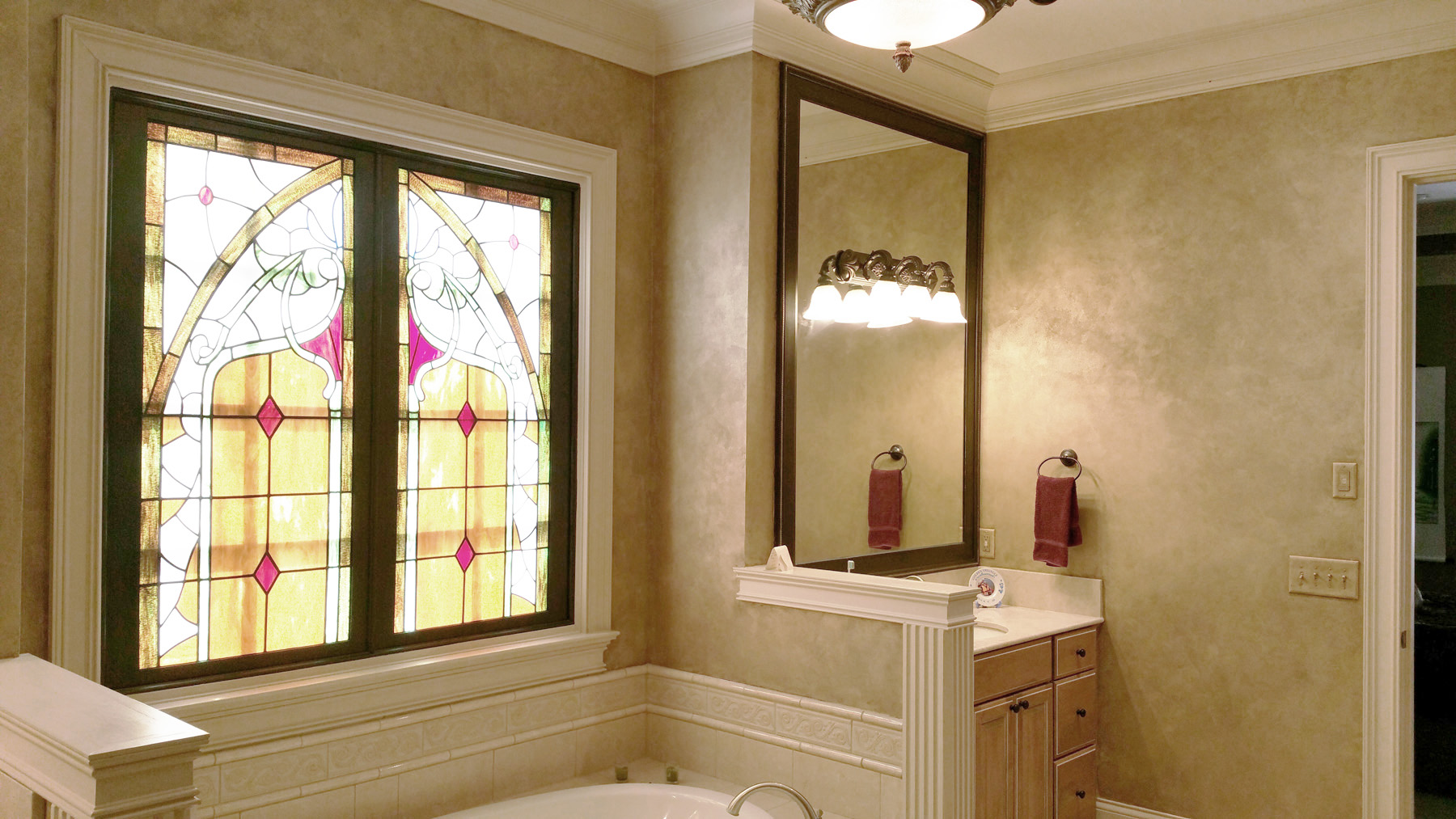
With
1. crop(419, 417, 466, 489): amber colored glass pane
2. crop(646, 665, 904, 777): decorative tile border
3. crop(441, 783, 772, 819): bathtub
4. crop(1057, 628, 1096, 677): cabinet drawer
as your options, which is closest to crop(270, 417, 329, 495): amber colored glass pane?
crop(419, 417, 466, 489): amber colored glass pane

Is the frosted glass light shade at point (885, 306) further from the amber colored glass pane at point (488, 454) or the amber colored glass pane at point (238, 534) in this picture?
the amber colored glass pane at point (238, 534)

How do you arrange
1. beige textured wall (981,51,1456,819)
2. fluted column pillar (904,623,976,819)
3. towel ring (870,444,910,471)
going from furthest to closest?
towel ring (870,444,910,471), beige textured wall (981,51,1456,819), fluted column pillar (904,623,976,819)

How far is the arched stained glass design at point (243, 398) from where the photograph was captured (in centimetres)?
229

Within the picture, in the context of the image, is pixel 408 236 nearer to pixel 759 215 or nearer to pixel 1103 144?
pixel 759 215

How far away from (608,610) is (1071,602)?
5.28ft

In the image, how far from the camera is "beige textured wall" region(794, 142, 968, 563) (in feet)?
10.5

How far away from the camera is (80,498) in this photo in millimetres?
2113

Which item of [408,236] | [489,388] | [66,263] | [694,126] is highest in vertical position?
[694,126]

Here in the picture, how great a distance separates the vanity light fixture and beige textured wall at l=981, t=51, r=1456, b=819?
0.36 m

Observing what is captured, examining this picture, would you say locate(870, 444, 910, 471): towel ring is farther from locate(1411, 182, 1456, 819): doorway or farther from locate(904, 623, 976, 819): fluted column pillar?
locate(1411, 182, 1456, 819): doorway

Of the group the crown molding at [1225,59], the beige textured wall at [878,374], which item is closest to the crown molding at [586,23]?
the beige textured wall at [878,374]

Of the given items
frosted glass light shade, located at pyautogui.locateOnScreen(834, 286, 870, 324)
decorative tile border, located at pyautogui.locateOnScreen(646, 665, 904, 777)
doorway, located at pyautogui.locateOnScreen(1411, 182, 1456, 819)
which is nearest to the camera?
decorative tile border, located at pyautogui.locateOnScreen(646, 665, 904, 777)

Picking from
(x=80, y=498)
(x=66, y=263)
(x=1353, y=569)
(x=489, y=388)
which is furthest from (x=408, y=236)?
(x=1353, y=569)

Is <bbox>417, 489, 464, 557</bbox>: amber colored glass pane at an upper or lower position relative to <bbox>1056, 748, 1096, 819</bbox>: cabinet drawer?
upper
